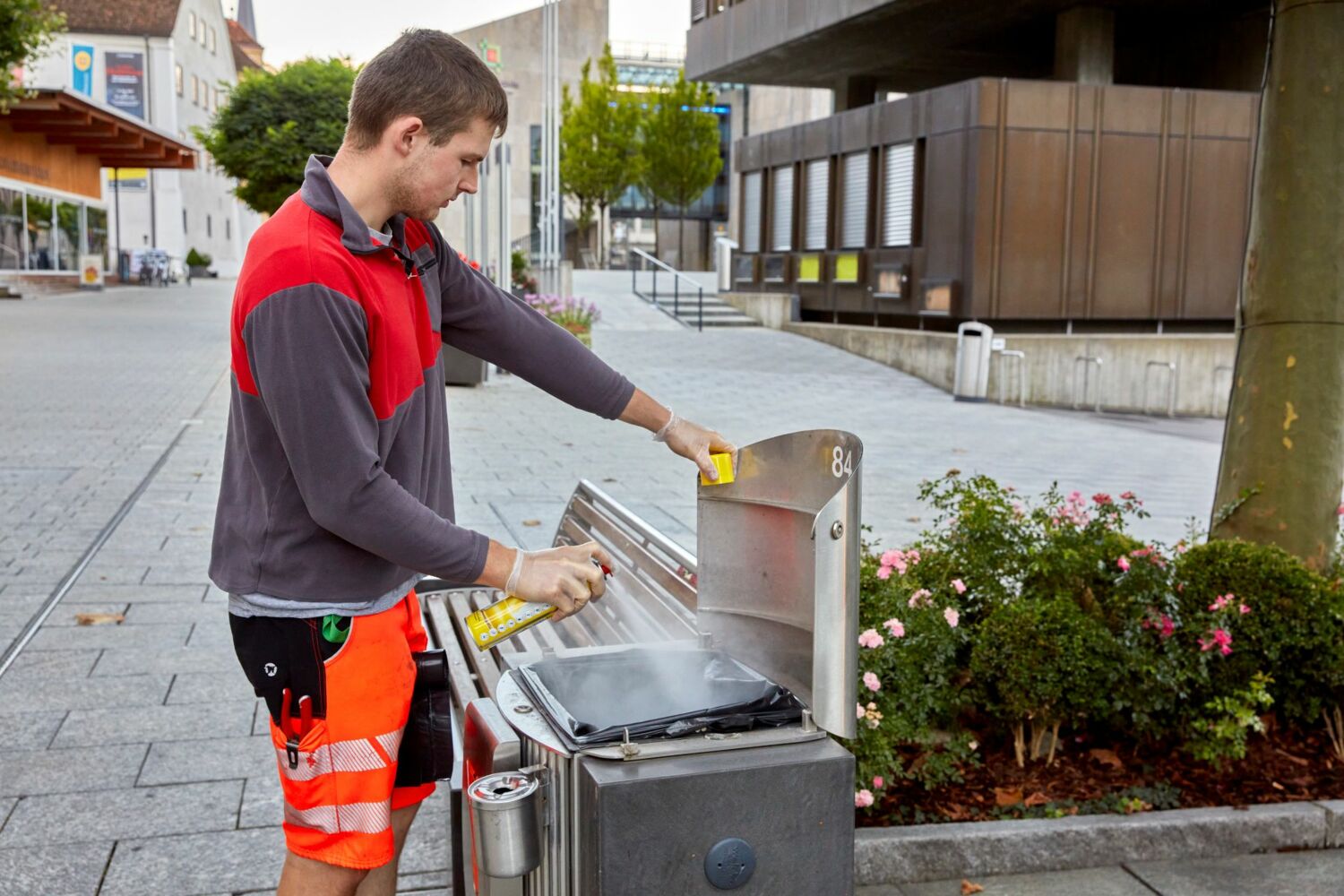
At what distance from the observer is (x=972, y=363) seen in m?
18.1

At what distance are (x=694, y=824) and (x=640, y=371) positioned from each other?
1760cm

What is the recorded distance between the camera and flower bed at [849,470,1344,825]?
3.47 metres

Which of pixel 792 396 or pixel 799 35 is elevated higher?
pixel 799 35

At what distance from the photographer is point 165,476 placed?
8656 millimetres

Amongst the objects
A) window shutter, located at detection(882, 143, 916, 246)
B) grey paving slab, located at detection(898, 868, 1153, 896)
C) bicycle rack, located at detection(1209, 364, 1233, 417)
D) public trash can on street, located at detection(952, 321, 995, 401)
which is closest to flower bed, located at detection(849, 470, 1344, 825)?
grey paving slab, located at detection(898, 868, 1153, 896)

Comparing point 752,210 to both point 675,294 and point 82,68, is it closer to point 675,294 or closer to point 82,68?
point 675,294

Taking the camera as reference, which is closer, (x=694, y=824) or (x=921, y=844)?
(x=694, y=824)

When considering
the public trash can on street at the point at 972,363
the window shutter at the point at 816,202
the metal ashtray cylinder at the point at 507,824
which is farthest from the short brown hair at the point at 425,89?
the window shutter at the point at 816,202

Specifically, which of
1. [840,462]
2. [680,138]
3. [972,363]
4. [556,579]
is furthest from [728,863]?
[680,138]

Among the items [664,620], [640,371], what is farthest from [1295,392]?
[640,371]

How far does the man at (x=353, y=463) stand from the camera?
186 centimetres

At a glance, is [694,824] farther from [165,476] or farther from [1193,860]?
[165,476]

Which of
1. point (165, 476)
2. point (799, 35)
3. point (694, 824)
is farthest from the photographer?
point (799, 35)

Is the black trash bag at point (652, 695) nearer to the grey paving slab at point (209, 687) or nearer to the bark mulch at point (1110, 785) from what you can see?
the bark mulch at point (1110, 785)
